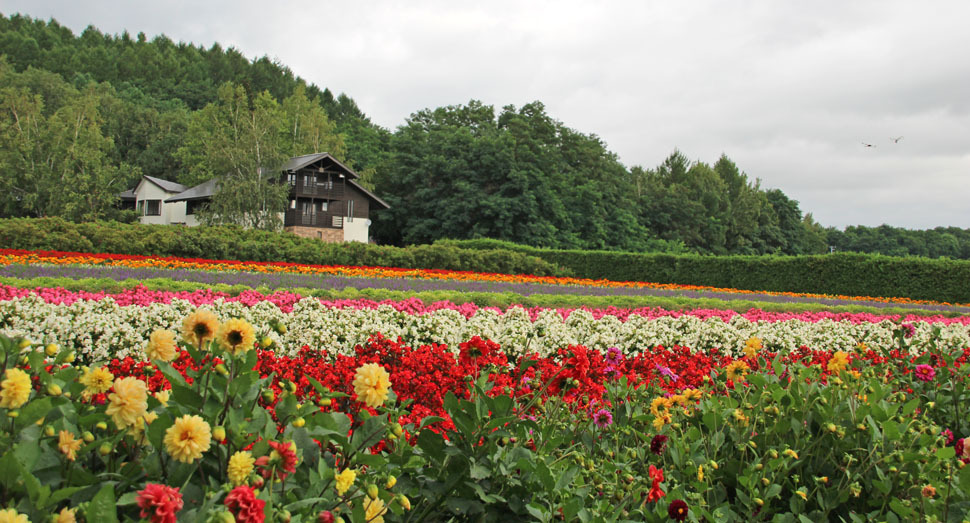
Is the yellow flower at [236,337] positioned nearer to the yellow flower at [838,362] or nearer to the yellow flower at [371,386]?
the yellow flower at [371,386]

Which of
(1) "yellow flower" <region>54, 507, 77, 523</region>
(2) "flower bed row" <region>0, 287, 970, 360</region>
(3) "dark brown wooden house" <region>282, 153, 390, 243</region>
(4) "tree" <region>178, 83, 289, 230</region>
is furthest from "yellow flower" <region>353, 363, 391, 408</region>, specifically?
(3) "dark brown wooden house" <region>282, 153, 390, 243</region>

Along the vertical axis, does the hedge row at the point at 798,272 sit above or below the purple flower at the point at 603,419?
above

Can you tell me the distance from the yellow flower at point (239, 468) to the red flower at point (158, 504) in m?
0.14

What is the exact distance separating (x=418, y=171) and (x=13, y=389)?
117 feet

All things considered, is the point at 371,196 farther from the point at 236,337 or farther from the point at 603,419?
the point at 236,337

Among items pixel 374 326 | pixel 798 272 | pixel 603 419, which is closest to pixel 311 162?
pixel 798 272

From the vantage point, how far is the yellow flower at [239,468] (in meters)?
1.19

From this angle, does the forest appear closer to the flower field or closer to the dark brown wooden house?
the dark brown wooden house

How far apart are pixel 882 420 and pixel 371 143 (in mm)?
49453

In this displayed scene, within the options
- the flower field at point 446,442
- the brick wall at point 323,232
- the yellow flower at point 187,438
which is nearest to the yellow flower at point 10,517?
the flower field at point 446,442

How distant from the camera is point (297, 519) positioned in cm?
123

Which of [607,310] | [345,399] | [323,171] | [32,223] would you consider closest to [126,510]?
[345,399]

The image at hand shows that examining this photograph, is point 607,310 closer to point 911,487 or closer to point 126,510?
point 911,487

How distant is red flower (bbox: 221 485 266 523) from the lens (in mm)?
1049
